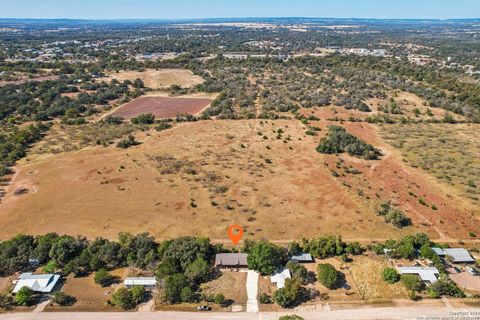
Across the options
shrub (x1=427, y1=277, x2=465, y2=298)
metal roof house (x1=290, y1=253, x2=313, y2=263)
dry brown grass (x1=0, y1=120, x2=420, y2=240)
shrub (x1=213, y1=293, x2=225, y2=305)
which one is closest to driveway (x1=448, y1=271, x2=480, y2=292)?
shrub (x1=427, y1=277, x2=465, y2=298)

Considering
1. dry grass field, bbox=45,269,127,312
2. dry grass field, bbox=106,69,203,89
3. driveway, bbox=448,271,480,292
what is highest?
dry grass field, bbox=106,69,203,89

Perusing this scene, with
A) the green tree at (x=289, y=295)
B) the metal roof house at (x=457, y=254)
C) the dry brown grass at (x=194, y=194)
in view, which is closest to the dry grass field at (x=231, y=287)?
the green tree at (x=289, y=295)

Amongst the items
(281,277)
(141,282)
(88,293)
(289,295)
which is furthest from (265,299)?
(88,293)

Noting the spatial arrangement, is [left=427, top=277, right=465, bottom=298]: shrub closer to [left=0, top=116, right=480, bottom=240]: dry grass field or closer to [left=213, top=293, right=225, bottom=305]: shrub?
[left=0, top=116, right=480, bottom=240]: dry grass field

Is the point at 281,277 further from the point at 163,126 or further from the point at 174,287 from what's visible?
the point at 163,126

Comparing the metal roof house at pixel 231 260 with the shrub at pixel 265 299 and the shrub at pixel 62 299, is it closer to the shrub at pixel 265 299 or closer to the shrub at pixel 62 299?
the shrub at pixel 265 299

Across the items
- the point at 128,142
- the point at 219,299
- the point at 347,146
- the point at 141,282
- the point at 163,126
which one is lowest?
the point at 219,299

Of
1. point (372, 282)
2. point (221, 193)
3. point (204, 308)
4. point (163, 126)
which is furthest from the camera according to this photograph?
point (163, 126)
